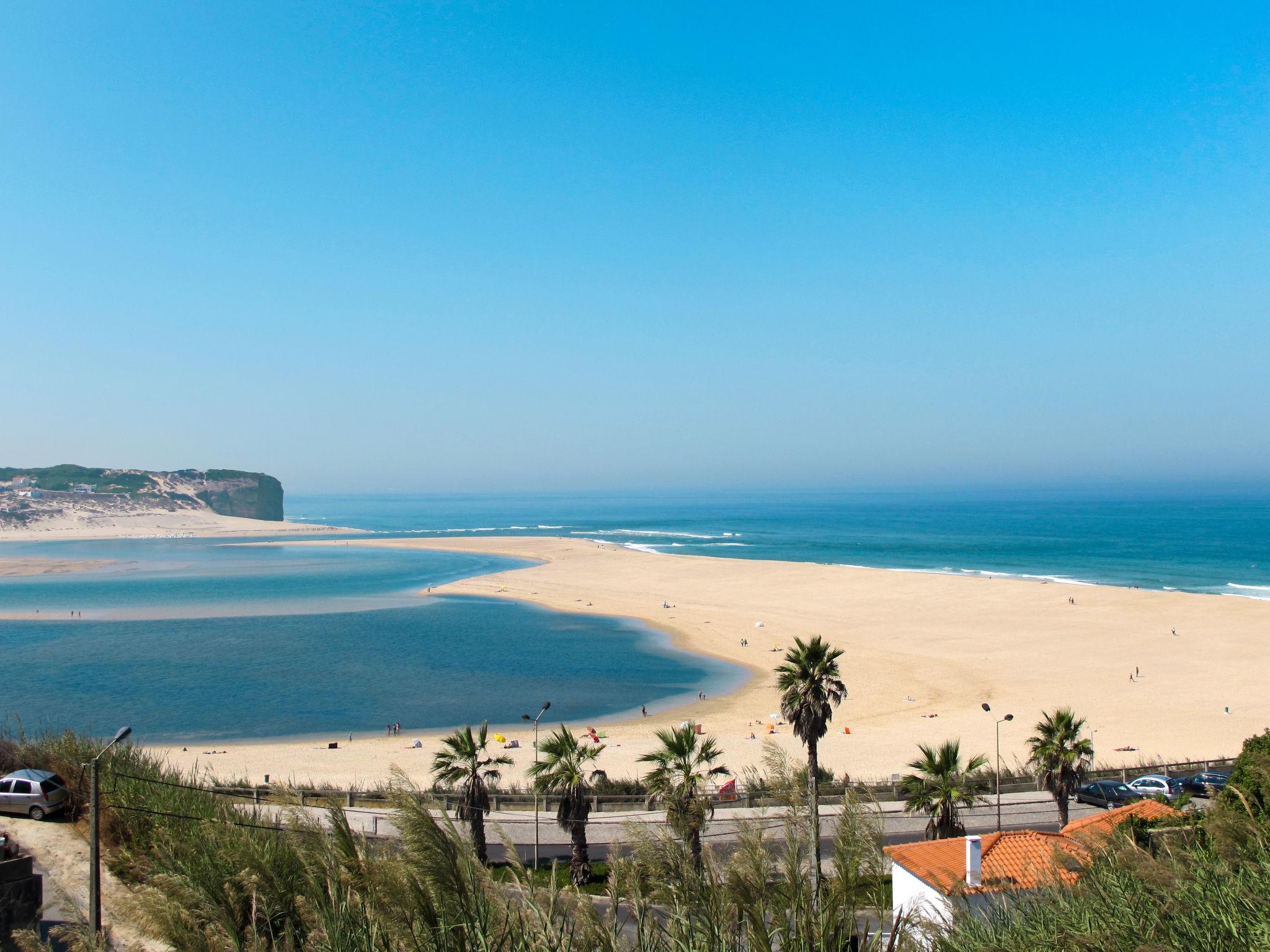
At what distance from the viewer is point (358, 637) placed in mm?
65250

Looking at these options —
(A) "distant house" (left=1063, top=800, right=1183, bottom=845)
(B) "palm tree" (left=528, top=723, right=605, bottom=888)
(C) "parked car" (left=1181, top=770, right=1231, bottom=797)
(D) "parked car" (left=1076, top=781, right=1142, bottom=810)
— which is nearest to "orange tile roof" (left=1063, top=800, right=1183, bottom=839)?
(A) "distant house" (left=1063, top=800, right=1183, bottom=845)

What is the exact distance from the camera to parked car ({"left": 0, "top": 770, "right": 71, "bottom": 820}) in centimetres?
2094

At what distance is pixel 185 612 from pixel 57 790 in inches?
2375

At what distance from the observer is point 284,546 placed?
152m

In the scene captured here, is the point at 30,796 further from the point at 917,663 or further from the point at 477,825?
the point at 917,663

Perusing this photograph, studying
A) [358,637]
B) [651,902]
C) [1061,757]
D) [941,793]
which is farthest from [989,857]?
[358,637]

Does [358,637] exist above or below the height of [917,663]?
below

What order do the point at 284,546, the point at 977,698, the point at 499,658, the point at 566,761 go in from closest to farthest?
the point at 566,761
the point at 977,698
the point at 499,658
the point at 284,546

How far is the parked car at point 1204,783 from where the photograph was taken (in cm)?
2722

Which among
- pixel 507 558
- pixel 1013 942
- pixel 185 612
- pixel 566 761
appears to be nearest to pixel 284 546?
pixel 507 558

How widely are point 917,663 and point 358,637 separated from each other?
40084mm

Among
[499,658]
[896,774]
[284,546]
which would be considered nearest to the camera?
[896,774]

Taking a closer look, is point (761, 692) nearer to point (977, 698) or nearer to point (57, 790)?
point (977, 698)

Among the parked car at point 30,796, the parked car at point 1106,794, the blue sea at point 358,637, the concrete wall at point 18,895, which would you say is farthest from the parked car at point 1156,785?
the parked car at point 30,796
